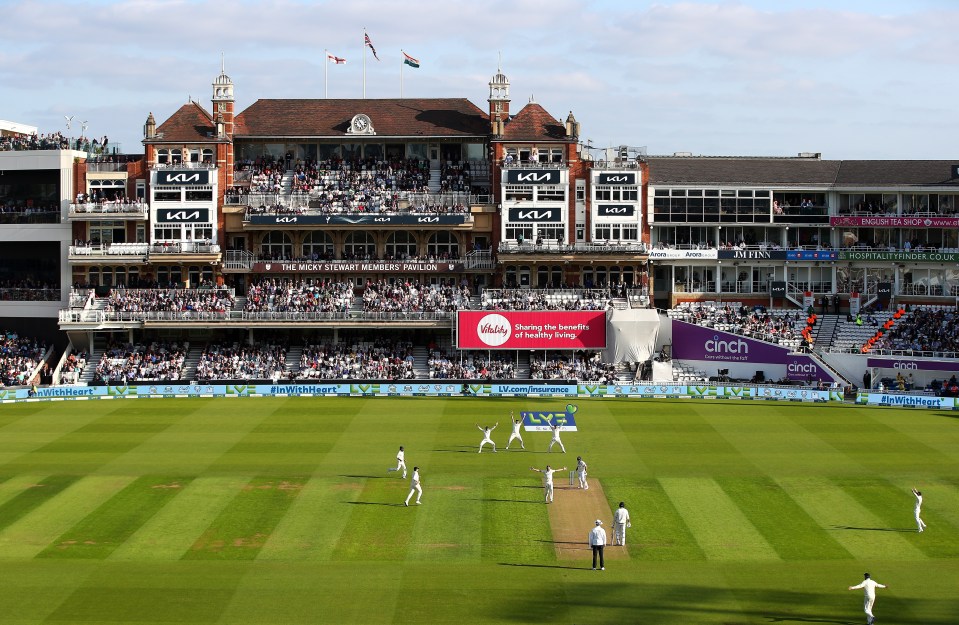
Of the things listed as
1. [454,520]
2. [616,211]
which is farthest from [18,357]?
[454,520]

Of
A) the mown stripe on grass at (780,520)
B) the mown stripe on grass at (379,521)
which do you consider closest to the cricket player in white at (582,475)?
the mown stripe on grass at (780,520)

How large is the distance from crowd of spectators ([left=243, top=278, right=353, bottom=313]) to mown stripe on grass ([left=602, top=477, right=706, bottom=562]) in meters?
31.1

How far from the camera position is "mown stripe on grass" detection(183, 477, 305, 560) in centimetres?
3191

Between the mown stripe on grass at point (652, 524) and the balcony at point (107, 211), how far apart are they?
4115cm

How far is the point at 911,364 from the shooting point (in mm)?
61094

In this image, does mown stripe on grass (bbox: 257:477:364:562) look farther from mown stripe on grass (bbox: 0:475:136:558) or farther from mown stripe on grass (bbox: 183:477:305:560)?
mown stripe on grass (bbox: 0:475:136:558)

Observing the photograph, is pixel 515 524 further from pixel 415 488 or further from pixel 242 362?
pixel 242 362

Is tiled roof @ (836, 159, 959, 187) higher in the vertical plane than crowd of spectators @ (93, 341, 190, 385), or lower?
higher

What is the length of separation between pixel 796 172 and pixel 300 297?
31650mm

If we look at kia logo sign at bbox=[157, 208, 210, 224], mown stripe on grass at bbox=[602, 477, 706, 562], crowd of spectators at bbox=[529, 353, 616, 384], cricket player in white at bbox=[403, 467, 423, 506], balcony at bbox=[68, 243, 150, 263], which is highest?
kia logo sign at bbox=[157, 208, 210, 224]

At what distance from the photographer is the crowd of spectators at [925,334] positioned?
62531 mm

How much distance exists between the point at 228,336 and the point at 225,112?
47.6 feet

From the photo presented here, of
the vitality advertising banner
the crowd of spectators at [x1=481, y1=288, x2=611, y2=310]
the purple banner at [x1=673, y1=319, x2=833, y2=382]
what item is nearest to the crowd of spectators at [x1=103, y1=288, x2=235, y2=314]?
the vitality advertising banner

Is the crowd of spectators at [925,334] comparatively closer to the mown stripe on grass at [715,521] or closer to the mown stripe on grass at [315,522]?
the mown stripe on grass at [715,521]
